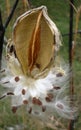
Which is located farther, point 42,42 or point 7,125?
point 7,125

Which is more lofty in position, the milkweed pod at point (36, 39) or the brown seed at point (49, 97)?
the milkweed pod at point (36, 39)

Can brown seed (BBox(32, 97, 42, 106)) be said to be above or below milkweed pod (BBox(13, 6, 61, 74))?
below

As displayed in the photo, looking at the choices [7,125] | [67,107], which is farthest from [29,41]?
[7,125]

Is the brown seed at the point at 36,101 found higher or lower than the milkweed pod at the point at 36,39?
lower

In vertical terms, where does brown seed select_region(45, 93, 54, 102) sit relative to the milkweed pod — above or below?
below

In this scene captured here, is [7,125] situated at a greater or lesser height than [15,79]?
lesser

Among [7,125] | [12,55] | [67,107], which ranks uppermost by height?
[12,55]

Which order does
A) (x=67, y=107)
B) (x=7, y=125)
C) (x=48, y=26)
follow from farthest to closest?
(x=7, y=125), (x=67, y=107), (x=48, y=26)

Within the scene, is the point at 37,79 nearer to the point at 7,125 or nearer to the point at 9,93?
the point at 9,93
